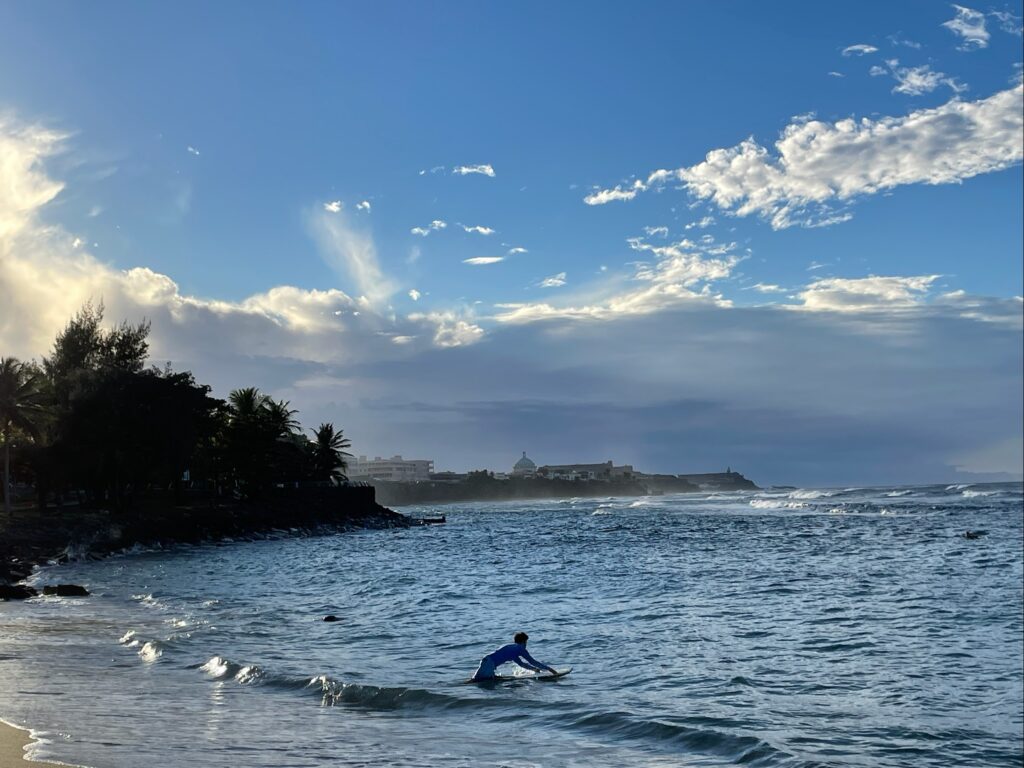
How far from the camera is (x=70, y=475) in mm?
64938

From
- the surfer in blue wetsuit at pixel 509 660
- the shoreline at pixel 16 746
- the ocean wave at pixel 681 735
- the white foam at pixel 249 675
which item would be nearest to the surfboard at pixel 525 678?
the surfer in blue wetsuit at pixel 509 660

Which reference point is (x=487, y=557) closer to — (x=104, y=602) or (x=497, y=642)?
(x=104, y=602)

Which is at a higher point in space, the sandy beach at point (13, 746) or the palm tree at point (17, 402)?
the palm tree at point (17, 402)

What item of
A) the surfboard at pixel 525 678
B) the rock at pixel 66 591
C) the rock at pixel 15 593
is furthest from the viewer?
the rock at pixel 66 591

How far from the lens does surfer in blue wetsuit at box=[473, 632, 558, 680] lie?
56.8 ft

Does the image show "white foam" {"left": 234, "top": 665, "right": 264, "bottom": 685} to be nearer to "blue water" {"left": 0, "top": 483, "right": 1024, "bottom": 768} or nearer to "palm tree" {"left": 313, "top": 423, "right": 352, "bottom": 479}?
"blue water" {"left": 0, "top": 483, "right": 1024, "bottom": 768}

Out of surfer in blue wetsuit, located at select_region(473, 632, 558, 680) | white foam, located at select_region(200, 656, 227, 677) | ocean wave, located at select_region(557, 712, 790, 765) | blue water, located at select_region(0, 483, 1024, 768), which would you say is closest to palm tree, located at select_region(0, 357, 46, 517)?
blue water, located at select_region(0, 483, 1024, 768)

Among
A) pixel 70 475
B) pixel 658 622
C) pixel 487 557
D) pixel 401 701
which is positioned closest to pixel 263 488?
pixel 70 475

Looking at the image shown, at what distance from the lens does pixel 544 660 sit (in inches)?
790

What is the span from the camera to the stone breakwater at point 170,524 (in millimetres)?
48906

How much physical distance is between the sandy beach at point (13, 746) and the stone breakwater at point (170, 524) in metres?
21.3

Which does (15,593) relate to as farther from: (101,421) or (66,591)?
(101,421)

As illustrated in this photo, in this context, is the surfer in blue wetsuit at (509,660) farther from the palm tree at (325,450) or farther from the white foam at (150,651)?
the palm tree at (325,450)

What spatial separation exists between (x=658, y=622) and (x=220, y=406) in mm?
61014
